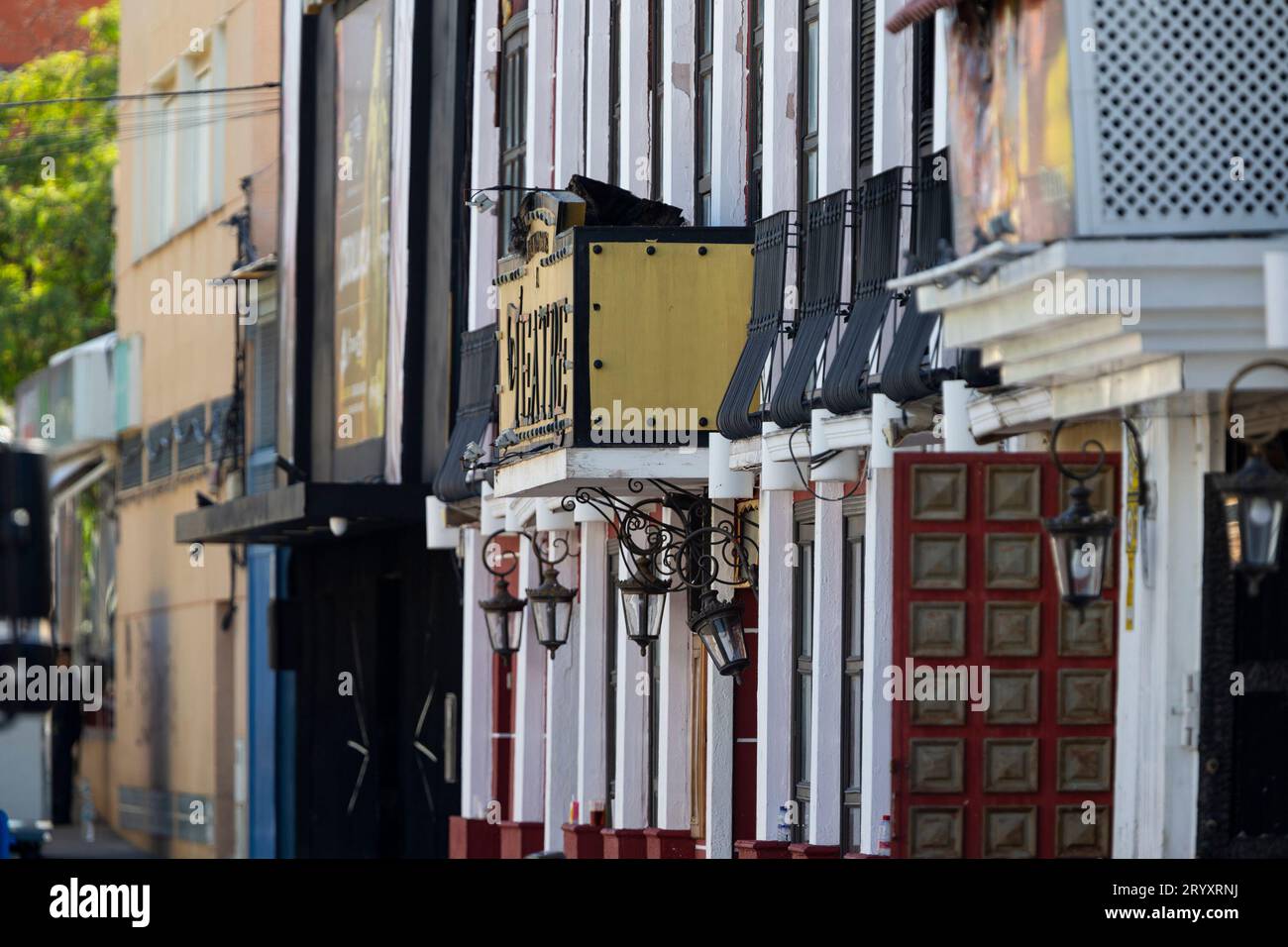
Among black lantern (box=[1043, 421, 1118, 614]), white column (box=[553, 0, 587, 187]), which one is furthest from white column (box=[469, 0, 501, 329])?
black lantern (box=[1043, 421, 1118, 614])

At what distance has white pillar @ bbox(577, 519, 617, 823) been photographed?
1947cm

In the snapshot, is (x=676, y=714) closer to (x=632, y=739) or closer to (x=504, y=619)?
(x=632, y=739)

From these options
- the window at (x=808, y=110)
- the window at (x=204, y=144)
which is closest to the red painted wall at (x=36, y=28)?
the window at (x=204, y=144)

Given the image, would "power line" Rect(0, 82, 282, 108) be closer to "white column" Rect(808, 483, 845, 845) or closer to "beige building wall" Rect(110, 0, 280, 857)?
"beige building wall" Rect(110, 0, 280, 857)

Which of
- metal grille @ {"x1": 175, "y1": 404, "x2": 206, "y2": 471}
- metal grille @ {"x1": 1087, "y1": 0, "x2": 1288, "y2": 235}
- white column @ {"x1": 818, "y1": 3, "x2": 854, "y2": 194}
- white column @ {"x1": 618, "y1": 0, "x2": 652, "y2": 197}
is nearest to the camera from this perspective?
metal grille @ {"x1": 1087, "y1": 0, "x2": 1288, "y2": 235}

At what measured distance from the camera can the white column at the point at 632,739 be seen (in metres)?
18.8

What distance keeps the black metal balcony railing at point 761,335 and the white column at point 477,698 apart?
566cm

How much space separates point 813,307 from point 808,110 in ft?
3.90

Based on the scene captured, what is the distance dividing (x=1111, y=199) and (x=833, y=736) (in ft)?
16.5

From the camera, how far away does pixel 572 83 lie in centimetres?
1991

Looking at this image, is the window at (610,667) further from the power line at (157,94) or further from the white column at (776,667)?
the power line at (157,94)

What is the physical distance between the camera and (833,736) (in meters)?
15.7

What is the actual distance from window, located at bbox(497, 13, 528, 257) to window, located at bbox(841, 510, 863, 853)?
5.87 metres

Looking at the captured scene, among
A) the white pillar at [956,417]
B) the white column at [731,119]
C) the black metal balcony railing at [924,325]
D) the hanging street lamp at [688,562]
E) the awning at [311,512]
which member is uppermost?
the white column at [731,119]
